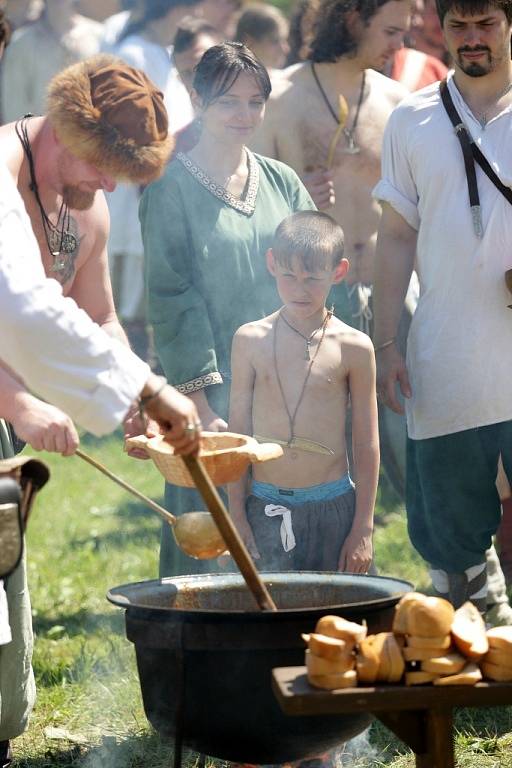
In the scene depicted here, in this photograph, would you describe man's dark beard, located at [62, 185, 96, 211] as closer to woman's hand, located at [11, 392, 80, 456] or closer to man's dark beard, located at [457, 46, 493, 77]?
woman's hand, located at [11, 392, 80, 456]

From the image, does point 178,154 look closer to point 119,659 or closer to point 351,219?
point 351,219

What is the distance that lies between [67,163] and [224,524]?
121 cm

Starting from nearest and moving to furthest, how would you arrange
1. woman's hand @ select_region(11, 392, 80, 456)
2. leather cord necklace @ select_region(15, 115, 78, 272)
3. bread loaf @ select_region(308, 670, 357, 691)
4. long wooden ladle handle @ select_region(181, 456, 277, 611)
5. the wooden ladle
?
bread loaf @ select_region(308, 670, 357, 691), long wooden ladle handle @ select_region(181, 456, 277, 611), woman's hand @ select_region(11, 392, 80, 456), the wooden ladle, leather cord necklace @ select_region(15, 115, 78, 272)

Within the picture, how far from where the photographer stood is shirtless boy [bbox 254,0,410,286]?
207 inches

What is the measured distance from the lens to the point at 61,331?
110 inches

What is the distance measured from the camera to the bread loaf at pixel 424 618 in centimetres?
290

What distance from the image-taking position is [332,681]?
2836mm

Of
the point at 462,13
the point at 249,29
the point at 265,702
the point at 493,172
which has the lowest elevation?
the point at 265,702

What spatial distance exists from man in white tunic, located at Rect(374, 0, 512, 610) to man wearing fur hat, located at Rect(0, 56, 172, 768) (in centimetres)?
106

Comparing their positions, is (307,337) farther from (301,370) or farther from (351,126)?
(351,126)

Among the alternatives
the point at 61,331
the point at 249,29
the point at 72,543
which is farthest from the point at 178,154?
the point at 249,29

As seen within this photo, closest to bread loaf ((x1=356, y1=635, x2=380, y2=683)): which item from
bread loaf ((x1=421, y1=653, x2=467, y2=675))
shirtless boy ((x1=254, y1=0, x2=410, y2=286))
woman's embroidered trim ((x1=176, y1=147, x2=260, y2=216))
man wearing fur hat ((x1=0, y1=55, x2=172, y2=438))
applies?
bread loaf ((x1=421, y1=653, x2=467, y2=675))

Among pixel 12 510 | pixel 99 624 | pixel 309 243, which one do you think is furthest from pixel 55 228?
pixel 99 624

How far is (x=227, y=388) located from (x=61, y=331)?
5.78 ft
